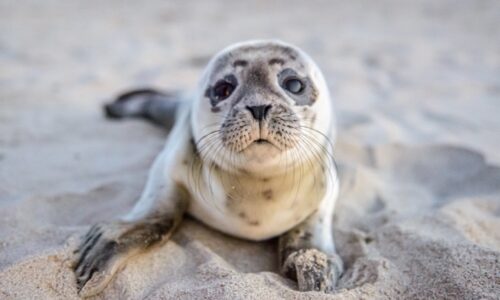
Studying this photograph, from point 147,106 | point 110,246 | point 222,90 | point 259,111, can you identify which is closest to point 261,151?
point 259,111

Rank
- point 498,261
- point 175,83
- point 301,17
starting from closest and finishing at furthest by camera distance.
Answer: point 498,261
point 175,83
point 301,17

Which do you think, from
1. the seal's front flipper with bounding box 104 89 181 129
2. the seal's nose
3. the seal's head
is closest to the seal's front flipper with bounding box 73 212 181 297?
the seal's head

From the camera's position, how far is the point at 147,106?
3688mm

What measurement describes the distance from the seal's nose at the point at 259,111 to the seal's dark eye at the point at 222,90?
0.83 ft

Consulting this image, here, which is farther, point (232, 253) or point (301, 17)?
point (301, 17)

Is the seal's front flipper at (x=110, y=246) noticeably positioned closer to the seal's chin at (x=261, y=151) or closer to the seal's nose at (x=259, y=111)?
the seal's chin at (x=261, y=151)

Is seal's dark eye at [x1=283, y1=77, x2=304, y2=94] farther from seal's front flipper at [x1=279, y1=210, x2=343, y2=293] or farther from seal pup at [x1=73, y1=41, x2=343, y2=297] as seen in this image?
seal's front flipper at [x1=279, y1=210, x2=343, y2=293]

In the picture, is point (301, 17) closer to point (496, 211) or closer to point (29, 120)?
point (29, 120)

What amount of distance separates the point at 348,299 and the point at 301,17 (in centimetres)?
553

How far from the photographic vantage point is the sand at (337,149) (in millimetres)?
1823

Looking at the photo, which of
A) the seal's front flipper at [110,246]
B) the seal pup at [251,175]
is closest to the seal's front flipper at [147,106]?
the seal pup at [251,175]

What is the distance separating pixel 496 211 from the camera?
7.75 feet

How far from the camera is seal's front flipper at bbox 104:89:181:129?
3494mm

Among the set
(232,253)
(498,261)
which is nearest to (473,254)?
(498,261)
